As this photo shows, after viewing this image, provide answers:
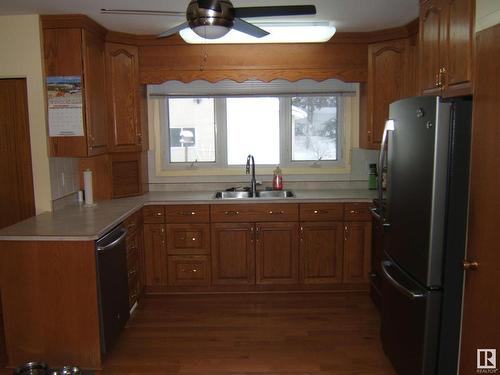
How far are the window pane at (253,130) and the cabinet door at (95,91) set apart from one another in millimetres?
1252

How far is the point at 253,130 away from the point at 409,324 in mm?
2631

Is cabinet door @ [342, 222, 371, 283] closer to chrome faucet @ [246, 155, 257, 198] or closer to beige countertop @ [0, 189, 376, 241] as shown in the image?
beige countertop @ [0, 189, 376, 241]

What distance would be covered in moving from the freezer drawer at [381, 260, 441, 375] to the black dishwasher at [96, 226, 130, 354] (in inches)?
Answer: 67.2

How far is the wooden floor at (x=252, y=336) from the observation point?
2.89 meters

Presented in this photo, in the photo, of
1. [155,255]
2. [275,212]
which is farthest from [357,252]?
[155,255]

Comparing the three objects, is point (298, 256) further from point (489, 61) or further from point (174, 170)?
point (489, 61)

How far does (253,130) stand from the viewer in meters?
4.58

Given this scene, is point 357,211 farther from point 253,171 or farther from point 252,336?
point 252,336

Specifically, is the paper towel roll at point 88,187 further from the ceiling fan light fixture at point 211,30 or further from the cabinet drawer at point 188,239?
the ceiling fan light fixture at point 211,30

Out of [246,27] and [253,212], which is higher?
[246,27]

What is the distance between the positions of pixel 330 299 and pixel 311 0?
2408mm

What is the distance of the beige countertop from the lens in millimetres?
2762

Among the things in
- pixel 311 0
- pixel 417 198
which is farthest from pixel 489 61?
pixel 311 0

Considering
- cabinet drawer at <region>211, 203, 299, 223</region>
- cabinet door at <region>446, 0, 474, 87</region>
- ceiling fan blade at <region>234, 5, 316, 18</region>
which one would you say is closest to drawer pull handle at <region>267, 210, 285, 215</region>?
cabinet drawer at <region>211, 203, 299, 223</region>
